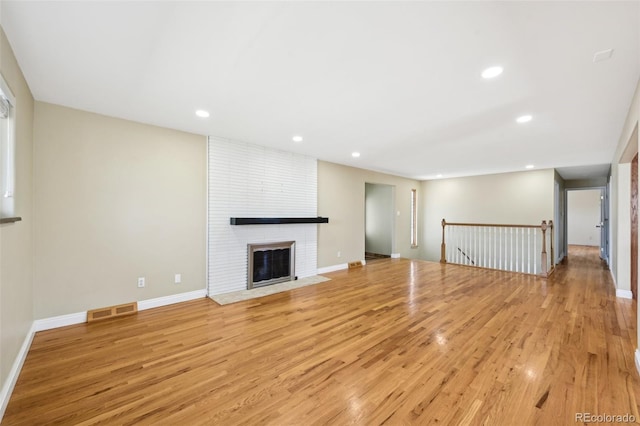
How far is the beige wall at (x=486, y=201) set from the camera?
6684 millimetres

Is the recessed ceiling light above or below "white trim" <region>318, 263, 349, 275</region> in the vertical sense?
above

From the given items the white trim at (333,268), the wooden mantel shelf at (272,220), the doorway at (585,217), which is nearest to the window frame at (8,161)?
the wooden mantel shelf at (272,220)

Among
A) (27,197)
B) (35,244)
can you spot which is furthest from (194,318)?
(27,197)

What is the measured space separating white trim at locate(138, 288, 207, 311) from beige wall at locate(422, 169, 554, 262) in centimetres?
714

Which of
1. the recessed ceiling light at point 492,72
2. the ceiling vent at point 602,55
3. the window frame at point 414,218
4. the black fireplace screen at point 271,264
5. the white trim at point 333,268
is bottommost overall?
the white trim at point 333,268

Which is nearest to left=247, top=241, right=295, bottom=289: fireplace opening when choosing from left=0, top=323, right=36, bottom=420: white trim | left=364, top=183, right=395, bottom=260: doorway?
left=0, top=323, right=36, bottom=420: white trim

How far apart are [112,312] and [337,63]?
12.3 feet

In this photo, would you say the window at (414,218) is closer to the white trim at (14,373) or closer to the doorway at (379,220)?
the doorway at (379,220)

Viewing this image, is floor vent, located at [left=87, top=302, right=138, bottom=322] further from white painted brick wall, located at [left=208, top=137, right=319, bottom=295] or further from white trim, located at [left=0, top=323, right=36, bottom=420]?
white painted brick wall, located at [left=208, top=137, right=319, bottom=295]

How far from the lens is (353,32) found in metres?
1.74

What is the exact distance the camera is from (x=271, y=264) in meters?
4.91

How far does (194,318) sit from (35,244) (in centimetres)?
182

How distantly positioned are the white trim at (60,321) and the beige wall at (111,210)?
54 millimetres

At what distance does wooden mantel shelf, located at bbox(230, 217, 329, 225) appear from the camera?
4.28 meters
